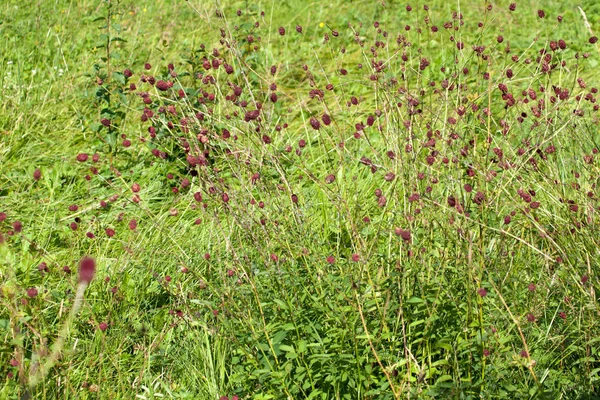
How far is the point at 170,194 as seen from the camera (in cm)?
406

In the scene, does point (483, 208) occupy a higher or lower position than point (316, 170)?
higher

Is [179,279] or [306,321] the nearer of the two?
[306,321]

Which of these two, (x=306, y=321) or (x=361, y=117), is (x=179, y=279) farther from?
(x=361, y=117)

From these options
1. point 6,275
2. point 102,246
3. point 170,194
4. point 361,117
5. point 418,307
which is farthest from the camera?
point 361,117

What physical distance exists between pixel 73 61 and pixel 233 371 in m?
3.60

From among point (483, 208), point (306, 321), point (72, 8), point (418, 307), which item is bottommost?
point (72, 8)

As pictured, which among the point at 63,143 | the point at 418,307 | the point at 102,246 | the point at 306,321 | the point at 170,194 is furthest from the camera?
the point at 63,143

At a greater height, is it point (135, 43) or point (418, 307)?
point (418, 307)

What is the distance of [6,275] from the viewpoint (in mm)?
3010

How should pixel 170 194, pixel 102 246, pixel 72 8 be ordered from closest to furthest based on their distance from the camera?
1. pixel 102 246
2. pixel 170 194
3. pixel 72 8

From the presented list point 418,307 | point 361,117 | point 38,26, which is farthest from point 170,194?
point 38,26

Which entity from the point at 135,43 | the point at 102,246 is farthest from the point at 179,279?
the point at 135,43

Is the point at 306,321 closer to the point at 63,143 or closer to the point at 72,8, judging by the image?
the point at 63,143

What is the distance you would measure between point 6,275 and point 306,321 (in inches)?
50.9
